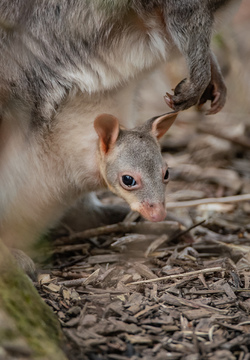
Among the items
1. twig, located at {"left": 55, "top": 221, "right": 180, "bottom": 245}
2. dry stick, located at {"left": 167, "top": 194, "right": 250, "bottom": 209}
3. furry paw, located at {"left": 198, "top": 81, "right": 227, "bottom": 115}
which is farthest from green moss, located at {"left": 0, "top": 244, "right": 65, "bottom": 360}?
dry stick, located at {"left": 167, "top": 194, "right": 250, "bottom": 209}

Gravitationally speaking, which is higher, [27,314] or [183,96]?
[27,314]

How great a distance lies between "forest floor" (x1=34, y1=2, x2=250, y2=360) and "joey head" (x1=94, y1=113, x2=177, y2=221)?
1.51ft

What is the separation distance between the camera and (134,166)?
3525mm

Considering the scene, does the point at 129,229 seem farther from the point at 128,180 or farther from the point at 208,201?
the point at 128,180

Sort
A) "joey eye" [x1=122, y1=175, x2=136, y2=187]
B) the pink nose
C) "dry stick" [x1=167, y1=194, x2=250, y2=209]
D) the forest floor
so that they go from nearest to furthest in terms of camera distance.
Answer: the forest floor < the pink nose < "joey eye" [x1=122, y1=175, x2=136, y2=187] < "dry stick" [x1=167, y1=194, x2=250, y2=209]

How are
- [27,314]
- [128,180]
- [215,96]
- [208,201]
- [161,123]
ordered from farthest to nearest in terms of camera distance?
[208,201]
[215,96]
[161,123]
[128,180]
[27,314]

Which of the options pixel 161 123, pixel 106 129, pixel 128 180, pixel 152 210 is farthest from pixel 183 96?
pixel 152 210

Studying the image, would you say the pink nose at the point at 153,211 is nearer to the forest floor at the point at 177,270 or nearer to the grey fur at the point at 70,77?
the grey fur at the point at 70,77

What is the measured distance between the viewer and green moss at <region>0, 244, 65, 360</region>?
7.40 feet

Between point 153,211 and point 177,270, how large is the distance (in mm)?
455

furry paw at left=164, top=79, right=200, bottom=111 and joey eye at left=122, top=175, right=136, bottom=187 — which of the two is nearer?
joey eye at left=122, top=175, right=136, bottom=187

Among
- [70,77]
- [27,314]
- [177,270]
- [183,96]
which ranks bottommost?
[177,270]

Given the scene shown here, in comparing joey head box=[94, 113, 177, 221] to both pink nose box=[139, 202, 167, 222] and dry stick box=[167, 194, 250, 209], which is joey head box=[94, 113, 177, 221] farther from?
dry stick box=[167, 194, 250, 209]

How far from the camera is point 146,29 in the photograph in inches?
142
